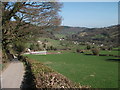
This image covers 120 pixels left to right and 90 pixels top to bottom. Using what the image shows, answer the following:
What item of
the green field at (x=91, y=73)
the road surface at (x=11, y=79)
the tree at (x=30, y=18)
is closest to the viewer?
the road surface at (x=11, y=79)

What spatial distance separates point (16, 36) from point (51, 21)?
428cm

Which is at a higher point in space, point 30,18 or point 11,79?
point 30,18

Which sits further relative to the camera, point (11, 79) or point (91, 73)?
point (91, 73)

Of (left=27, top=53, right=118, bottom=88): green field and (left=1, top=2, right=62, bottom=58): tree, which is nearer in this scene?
(left=27, top=53, right=118, bottom=88): green field

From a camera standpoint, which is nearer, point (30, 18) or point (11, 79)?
point (11, 79)

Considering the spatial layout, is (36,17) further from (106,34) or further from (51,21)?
(106,34)

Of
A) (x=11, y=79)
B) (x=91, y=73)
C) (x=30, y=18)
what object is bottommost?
(x=91, y=73)

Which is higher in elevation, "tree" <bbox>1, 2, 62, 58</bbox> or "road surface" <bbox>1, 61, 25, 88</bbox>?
"tree" <bbox>1, 2, 62, 58</bbox>

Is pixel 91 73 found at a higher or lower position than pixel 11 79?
lower

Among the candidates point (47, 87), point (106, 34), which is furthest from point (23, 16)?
point (106, 34)

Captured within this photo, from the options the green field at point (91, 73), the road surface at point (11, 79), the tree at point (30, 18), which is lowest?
the green field at point (91, 73)

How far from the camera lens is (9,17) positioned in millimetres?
15734

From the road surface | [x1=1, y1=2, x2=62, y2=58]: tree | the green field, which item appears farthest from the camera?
[x1=1, y1=2, x2=62, y2=58]: tree

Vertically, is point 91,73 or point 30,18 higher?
point 30,18
